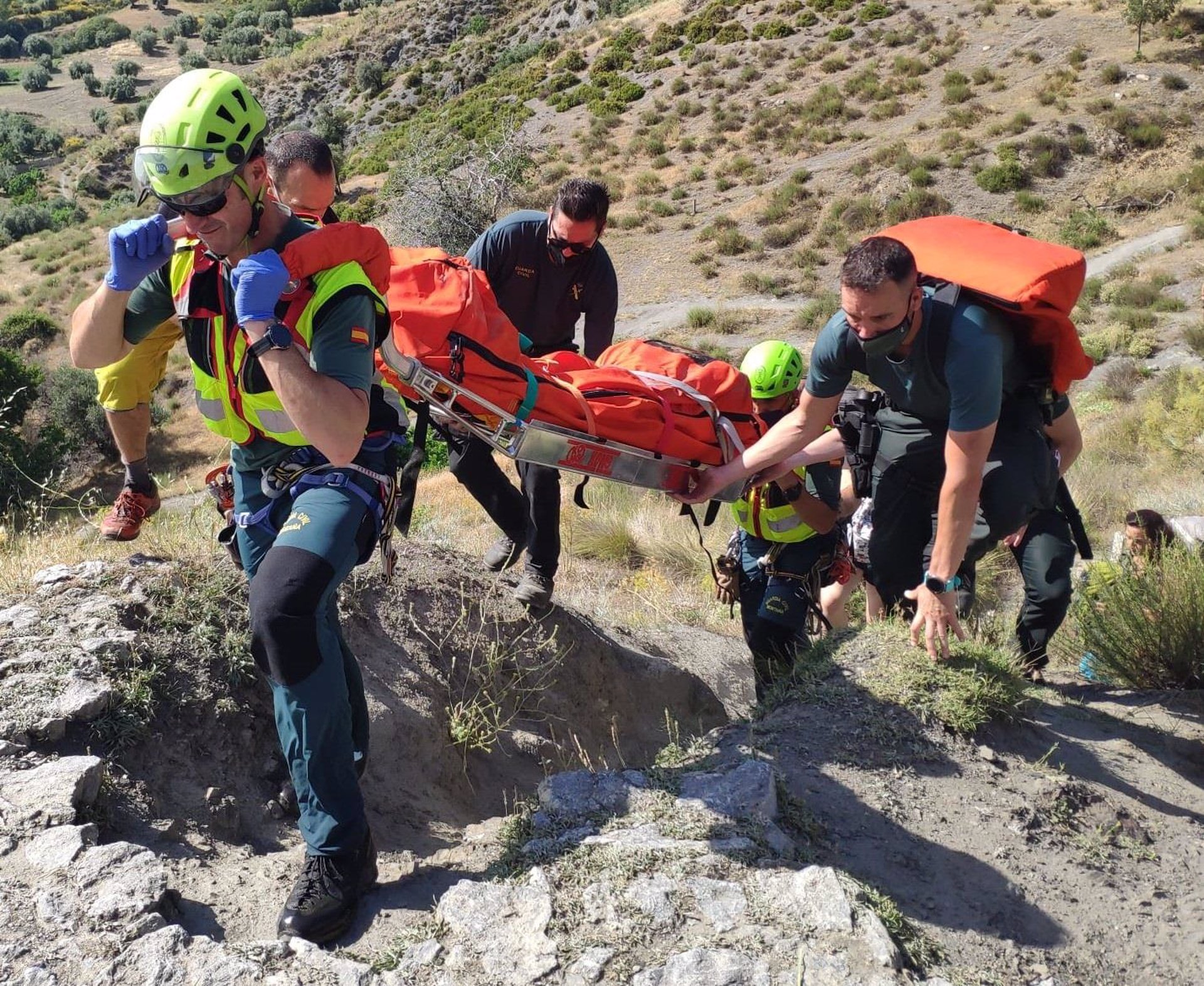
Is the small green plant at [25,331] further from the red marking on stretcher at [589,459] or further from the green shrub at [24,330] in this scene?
the red marking on stretcher at [589,459]

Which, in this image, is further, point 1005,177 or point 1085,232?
point 1005,177

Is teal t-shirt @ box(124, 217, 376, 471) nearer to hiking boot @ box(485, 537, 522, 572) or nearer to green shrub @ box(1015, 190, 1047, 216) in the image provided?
hiking boot @ box(485, 537, 522, 572)

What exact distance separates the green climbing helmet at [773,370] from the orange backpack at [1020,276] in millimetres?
1058

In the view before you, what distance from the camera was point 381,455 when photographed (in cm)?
321

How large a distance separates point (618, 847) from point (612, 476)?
1618 mm

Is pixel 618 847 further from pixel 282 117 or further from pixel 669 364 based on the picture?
pixel 282 117

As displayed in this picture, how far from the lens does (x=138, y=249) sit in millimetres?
3037

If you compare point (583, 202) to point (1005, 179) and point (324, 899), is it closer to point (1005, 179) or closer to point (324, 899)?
point (324, 899)

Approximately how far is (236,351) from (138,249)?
415 millimetres

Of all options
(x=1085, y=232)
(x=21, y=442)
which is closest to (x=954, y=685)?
(x=21, y=442)

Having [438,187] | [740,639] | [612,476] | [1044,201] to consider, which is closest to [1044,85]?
[1044,201]

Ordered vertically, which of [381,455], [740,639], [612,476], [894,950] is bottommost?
[740,639]

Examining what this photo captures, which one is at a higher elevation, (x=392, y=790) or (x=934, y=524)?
(x=934, y=524)

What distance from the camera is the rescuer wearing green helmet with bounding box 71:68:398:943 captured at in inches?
110
